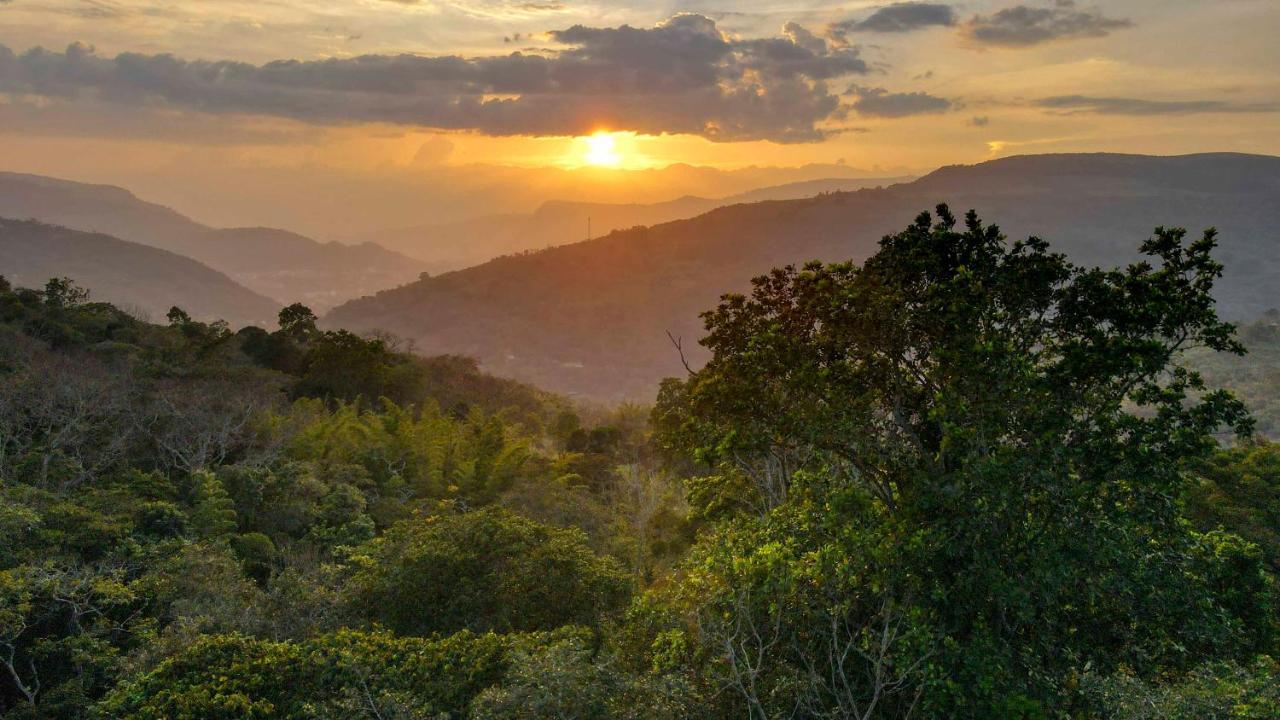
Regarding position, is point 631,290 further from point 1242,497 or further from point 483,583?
point 483,583

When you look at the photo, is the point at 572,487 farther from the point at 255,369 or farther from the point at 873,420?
the point at 873,420

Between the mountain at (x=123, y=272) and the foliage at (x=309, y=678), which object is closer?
the foliage at (x=309, y=678)

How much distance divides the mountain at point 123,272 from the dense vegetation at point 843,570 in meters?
168

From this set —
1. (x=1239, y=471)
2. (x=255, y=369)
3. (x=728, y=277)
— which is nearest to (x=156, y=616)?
(x=255, y=369)

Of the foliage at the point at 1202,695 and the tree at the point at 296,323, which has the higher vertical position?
the foliage at the point at 1202,695

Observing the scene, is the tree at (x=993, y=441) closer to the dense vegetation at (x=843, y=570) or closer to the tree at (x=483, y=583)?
the dense vegetation at (x=843, y=570)

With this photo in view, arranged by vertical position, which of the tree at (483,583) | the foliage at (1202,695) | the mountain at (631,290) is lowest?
the mountain at (631,290)

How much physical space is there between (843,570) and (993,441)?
223cm

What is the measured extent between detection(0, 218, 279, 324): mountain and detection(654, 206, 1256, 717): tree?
175 m

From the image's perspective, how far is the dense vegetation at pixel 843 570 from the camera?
8.51m

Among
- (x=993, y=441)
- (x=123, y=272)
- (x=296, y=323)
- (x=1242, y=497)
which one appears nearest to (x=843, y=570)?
(x=993, y=441)

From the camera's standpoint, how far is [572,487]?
26094 mm

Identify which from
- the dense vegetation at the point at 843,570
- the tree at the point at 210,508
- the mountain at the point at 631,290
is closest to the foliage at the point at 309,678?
the dense vegetation at the point at 843,570

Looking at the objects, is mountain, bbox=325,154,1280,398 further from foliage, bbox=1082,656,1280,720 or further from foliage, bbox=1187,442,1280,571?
foliage, bbox=1082,656,1280,720
